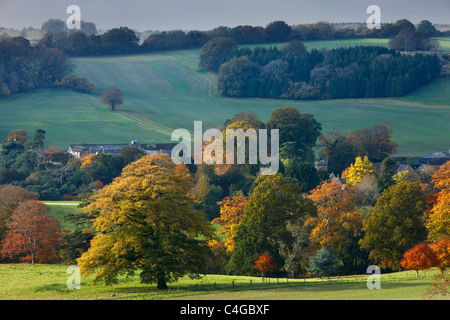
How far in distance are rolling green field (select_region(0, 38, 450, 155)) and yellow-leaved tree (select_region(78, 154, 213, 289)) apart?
69.4 meters

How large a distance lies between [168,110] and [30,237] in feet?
269

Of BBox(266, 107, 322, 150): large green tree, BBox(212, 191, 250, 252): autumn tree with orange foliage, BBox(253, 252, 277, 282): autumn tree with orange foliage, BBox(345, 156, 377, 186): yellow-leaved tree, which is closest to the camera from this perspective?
BBox(253, 252, 277, 282): autumn tree with orange foliage

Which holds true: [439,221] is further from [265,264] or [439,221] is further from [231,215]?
[231,215]

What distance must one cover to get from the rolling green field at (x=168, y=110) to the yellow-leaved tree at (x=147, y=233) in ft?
228

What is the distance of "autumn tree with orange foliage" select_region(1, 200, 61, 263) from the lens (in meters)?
52.5

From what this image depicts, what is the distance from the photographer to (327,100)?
135 metres

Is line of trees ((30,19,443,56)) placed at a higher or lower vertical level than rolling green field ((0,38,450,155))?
higher

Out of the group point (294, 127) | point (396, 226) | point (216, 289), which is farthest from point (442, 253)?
point (294, 127)

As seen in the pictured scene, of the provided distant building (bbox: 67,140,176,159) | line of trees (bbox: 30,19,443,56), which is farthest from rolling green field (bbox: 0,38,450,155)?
line of trees (bbox: 30,19,443,56)

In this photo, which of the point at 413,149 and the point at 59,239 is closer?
the point at 59,239

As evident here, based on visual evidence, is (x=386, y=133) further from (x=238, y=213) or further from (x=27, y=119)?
(x=27, y=119)

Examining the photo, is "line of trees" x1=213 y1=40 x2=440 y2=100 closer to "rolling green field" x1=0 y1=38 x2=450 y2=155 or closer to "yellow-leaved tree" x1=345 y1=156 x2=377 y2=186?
"rolling green field" x1=0 y1=38 x2=450 y2=155
